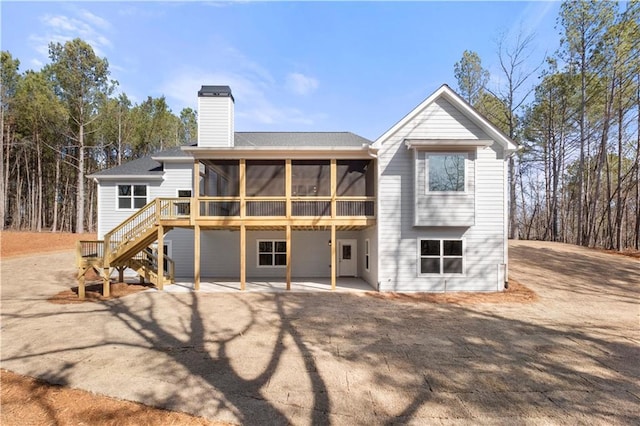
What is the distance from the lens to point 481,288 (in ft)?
37.3

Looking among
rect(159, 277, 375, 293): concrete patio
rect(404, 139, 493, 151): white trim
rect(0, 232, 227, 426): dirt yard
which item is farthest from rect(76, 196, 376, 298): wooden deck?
rect(0, 232, 227, 426): dirt yard

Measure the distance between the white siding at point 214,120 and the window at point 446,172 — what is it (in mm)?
8299

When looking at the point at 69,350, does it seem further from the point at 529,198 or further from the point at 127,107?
the point at 529,198

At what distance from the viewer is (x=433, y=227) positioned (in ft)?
37.2

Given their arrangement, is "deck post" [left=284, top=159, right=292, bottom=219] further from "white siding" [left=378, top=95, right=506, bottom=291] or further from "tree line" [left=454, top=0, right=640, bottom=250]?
"tree line" [left=454, top=0, right=640, bottom=250]

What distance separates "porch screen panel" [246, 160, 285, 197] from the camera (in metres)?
13.1

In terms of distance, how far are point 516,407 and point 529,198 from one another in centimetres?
3844

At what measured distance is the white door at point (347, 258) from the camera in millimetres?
15164

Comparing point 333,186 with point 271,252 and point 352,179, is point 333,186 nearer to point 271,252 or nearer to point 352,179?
Answer: point 352,179

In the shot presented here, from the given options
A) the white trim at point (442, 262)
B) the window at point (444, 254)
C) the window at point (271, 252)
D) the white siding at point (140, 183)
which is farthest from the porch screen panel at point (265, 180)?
the window at point (444, 254)

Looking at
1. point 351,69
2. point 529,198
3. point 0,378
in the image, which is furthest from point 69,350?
point 529,198

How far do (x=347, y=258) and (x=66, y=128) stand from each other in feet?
92.7

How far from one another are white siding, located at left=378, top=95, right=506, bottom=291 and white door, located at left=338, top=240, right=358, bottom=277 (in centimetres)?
378

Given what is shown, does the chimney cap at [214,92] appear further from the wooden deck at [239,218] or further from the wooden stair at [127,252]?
the wooden stair at [127,252]
